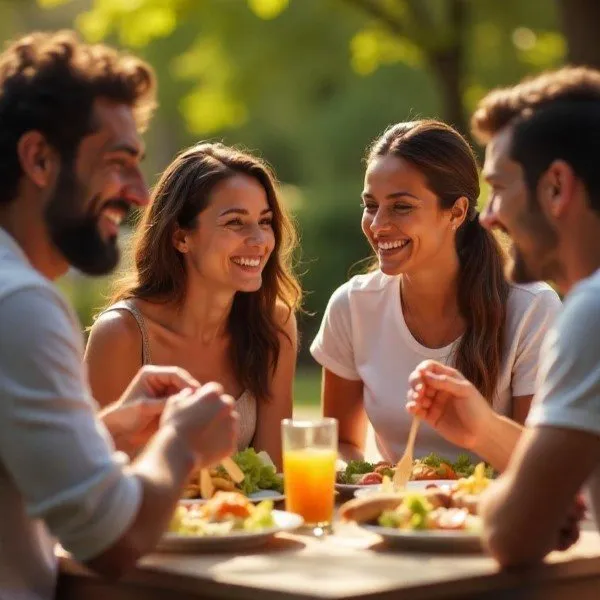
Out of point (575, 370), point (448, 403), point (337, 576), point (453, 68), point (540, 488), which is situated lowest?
point (337, 576)

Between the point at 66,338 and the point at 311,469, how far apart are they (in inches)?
A: 37.9

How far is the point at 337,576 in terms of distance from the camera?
2.62m

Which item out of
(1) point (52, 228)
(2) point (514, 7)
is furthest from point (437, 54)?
(1) point (52, 228)

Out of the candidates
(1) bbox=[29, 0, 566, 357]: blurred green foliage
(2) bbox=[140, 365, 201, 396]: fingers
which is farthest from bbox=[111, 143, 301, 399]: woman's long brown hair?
(1) bbox=[29, 0, 566, 357]: blurred green foliage

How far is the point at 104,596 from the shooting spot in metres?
2.82

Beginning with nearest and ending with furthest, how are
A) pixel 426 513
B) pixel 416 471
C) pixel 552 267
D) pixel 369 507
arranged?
pixel 552 267
pixel 426 513
pixel 369 507
pixel 416 471

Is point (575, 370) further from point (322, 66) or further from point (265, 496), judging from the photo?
point (322, 66)

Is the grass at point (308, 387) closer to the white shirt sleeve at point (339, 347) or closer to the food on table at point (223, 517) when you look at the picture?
the white shirt sleeve at point (339, 347)

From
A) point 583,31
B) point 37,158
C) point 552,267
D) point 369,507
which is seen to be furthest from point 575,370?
point 583,31

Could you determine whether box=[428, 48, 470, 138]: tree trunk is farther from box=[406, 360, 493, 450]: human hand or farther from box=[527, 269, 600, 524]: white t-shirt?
box=[527, 269, 600, 524]: white t-shirt

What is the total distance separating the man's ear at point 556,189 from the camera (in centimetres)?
266

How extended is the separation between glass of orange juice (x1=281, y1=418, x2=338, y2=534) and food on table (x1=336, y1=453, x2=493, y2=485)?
30 cm

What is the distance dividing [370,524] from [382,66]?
13978 mm

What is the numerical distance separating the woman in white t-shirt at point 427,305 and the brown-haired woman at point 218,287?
0.27 meters
